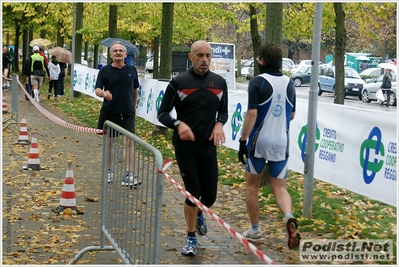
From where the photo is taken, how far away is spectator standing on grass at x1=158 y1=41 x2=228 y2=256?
6766 millimetres

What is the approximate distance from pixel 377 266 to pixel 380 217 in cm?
260

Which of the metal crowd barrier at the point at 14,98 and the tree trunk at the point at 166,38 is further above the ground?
the tree trunk at the point at 166,38

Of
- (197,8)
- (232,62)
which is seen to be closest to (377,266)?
(232,62)

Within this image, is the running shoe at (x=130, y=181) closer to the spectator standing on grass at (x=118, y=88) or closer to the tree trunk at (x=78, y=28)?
the spectator standing on grass at (x=118, y=88)

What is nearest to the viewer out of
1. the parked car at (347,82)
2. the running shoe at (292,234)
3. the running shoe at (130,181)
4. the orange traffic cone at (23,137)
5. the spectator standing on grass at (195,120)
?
the running shoe at (130,181)

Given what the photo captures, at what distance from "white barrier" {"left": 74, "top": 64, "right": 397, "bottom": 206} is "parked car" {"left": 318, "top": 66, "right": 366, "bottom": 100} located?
32.8 meters

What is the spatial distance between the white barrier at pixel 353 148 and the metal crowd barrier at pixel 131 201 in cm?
273

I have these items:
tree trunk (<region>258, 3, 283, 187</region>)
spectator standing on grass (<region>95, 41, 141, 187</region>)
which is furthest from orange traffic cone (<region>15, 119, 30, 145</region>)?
tree trunk (<region>258, 3, 283, 187</region>)

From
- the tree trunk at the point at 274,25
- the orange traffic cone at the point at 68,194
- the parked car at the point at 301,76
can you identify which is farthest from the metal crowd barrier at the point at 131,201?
the parked car at the point at 301,76

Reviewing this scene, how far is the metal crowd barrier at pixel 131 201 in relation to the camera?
206 inches

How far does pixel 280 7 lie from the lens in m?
10.2

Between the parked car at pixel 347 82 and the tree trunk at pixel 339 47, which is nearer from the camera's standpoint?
the tree trunk at pixel 339 47

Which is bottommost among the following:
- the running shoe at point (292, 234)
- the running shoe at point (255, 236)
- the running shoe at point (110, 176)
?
the running shoe at point (255, 236)

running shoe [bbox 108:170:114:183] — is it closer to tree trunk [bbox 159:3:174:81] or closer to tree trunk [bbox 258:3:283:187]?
tree trunk [bbox 258:3:283:187]
